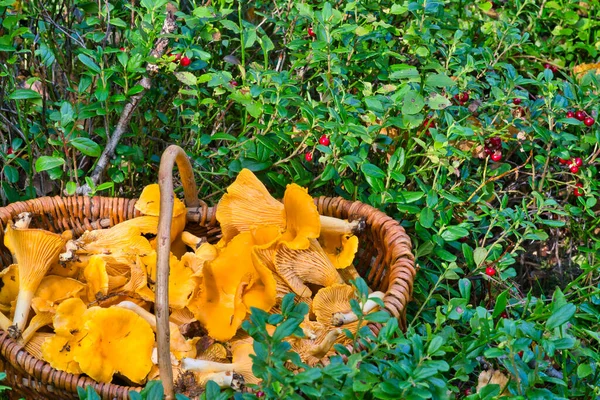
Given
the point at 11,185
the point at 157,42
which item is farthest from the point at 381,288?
the point at 11,185

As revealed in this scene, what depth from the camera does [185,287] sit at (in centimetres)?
209

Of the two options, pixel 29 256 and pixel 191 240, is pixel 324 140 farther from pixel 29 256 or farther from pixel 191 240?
pixel 29 256

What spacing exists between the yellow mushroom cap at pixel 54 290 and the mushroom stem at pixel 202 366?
409 mm

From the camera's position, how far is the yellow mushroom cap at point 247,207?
2207mm

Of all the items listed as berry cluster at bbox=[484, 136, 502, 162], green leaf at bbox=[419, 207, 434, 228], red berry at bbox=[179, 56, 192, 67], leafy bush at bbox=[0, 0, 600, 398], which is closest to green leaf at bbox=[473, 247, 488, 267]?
leafy bush at bbox=[0, 0, 600, 398]

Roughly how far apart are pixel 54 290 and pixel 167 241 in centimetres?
52

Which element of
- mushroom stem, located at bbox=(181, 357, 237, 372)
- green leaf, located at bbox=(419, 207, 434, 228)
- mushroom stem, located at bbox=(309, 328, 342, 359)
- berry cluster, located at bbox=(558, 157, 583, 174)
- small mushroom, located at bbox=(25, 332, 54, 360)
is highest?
berry cluster, located at bbox=(558, 157, 583, 174)

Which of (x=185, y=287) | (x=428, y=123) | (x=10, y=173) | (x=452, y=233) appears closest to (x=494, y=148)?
(x=428, y=123)

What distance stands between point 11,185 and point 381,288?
50.9 inches

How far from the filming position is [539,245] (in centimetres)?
283

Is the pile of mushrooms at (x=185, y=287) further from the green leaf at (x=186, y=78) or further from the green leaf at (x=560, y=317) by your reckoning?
the green leaf at (x=560, y=317)

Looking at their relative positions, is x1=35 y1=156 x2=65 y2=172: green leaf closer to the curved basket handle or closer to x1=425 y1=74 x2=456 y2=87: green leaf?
the curved basket handle

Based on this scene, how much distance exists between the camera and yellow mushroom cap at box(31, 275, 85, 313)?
2.01 m

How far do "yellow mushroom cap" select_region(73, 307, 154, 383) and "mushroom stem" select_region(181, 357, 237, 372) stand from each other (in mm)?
94
